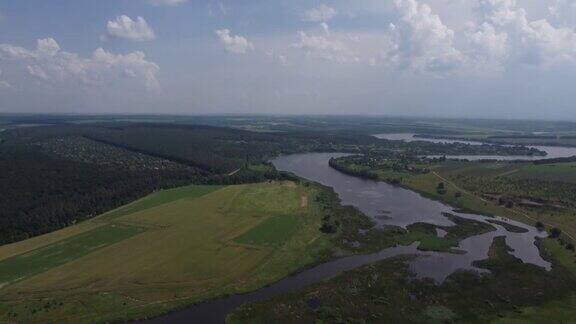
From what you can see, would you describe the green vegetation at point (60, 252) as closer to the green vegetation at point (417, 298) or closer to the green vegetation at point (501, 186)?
the green vegetation at point (417, 298)

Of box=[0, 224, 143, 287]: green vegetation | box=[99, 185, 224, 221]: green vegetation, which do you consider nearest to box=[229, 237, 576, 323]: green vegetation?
box=[0, 224, 143, 287]: green vegetation

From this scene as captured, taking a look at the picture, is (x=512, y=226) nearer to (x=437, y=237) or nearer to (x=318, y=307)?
(x=437, y=237)

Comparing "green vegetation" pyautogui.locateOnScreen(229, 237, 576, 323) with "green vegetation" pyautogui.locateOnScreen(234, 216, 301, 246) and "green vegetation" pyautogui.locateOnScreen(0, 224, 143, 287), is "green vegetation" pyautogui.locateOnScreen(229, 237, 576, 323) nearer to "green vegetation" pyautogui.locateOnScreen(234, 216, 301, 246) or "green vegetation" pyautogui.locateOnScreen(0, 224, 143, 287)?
"green vegetation" pyautogui.locateOnScreen(234, 216, 301, 246)

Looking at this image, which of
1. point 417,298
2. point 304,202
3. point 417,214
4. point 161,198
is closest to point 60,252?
point 161,198

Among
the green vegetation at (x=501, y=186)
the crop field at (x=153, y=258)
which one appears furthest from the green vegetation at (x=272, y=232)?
the green vegetation at (x=501, y=186)

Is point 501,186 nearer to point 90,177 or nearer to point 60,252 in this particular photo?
point 60,252
